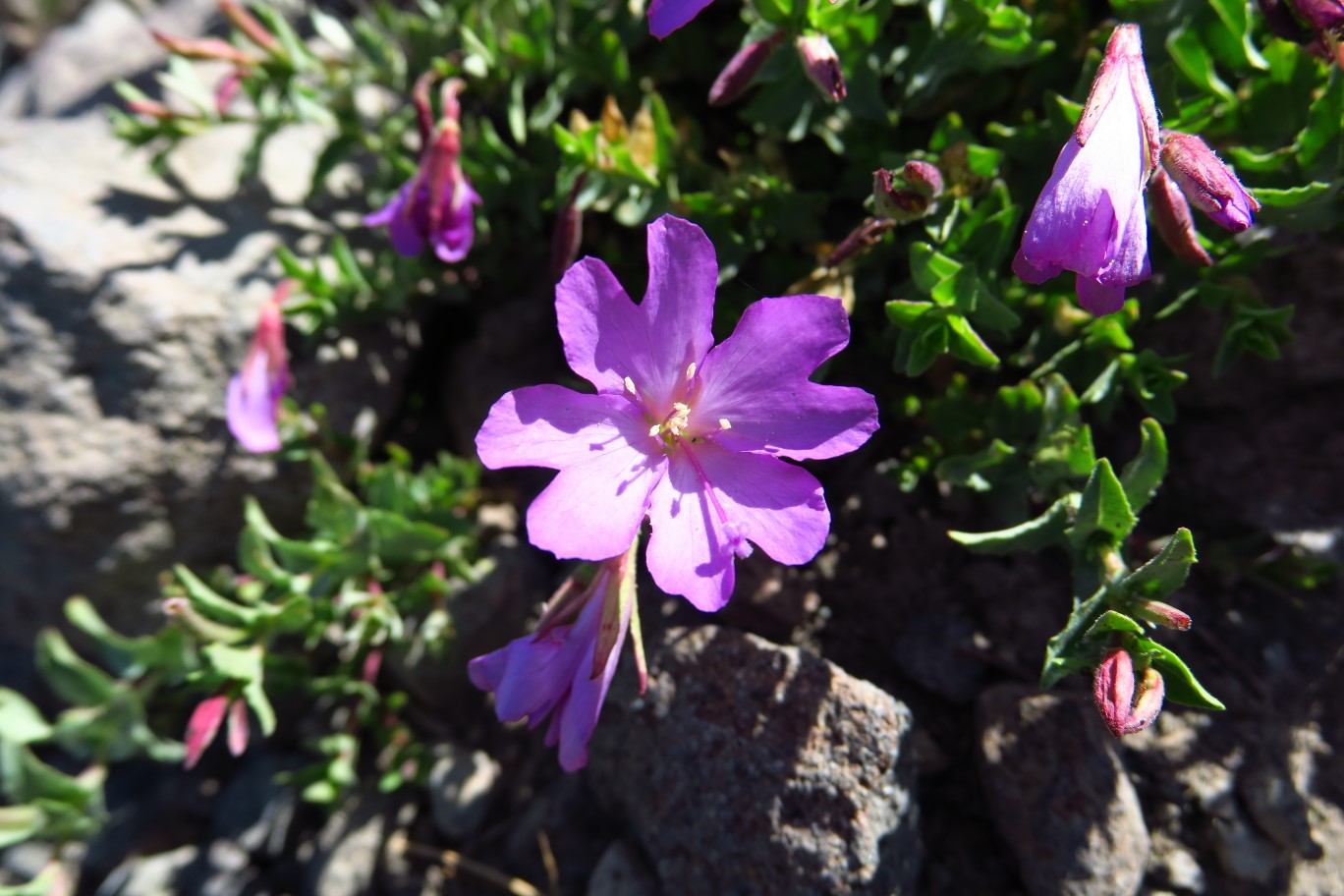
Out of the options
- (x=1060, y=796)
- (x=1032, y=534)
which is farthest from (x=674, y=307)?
(x=1060, y=796)

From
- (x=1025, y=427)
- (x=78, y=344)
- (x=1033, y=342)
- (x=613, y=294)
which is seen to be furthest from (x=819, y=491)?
(x=78, y=344)

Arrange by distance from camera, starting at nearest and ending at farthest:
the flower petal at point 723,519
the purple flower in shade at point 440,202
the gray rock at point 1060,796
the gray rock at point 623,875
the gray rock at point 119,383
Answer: the flower petal at point 723,519 → the gray rock at point 1060,796 → the gray rock at point 623,875 → the purple flower in shade at point 440,202 → the gray rock at point 119,383

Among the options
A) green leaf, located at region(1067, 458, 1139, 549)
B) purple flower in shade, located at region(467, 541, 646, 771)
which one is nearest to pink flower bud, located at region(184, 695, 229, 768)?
purple flower in shade, located at region(467, 541, 646, 771)

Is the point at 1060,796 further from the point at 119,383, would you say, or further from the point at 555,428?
the point at 119,383

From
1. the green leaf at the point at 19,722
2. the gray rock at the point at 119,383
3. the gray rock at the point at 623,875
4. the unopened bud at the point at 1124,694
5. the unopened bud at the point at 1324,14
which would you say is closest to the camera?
the unopened bud at the point at 1124,694

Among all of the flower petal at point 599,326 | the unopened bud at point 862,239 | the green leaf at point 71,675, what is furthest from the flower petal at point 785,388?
the green leaf at point 71,675

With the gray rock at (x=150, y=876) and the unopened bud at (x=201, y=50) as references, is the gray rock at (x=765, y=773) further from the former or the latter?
the unopened bud at (x=201, y=50)

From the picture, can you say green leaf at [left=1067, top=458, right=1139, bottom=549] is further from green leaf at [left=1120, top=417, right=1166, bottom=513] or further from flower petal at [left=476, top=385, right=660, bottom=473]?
flower petal at [left=476, top=385, right=660, bottom=473]
